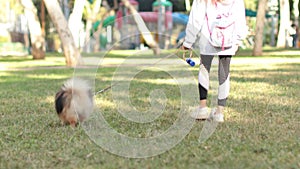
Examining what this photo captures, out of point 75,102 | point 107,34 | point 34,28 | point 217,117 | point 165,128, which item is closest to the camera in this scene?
point 75,102

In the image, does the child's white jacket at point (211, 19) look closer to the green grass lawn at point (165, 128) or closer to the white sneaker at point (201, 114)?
the white sneaker at point (201, 114)

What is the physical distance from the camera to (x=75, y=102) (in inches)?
207

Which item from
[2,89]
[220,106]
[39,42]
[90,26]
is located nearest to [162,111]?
[220,106]

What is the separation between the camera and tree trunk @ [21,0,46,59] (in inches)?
839

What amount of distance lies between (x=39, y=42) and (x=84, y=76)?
18.9 meters

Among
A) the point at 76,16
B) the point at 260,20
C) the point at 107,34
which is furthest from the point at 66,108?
the point at 260,20

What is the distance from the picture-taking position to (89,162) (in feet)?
13.1

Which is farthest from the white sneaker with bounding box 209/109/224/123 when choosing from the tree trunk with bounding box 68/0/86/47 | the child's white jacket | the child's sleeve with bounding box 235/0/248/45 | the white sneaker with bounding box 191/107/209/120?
the tree trunk with bounding box 68/0/86/47

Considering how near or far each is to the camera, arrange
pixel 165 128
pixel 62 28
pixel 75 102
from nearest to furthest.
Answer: pixel 75 102 → pixel 165 128 → pixel 62 28

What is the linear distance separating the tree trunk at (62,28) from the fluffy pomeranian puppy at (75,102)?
10499 mm

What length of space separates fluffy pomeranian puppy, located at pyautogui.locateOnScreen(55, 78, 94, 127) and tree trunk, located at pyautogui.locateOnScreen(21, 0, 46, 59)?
16.4 meters

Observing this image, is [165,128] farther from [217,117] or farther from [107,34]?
[107,34]

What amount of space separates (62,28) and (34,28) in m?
7.15

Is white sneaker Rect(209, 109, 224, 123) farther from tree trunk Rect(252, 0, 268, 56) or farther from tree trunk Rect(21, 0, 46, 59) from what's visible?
tree trunk Rect(21, 0, 46, 59)
